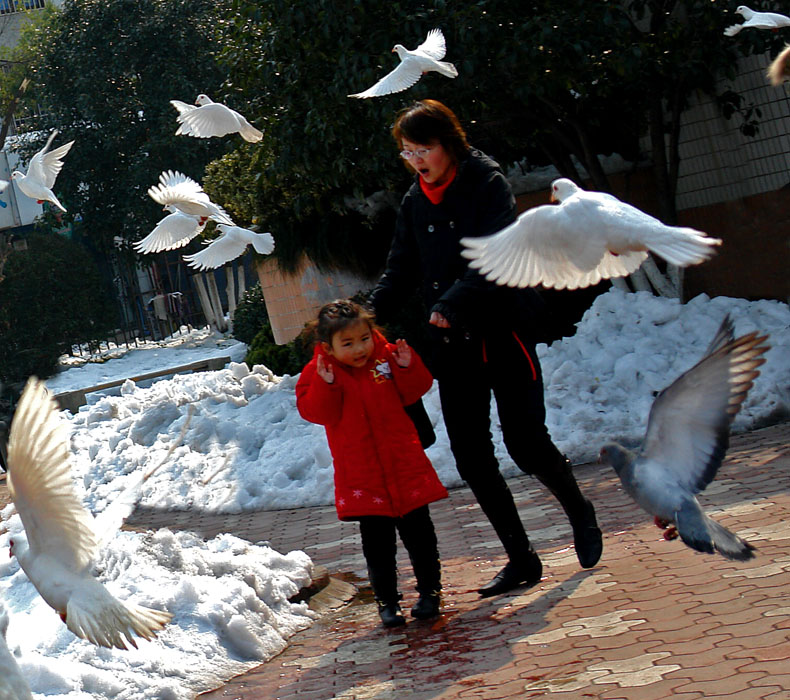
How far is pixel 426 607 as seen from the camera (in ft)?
15.3

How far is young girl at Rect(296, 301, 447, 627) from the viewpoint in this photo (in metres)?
4.63

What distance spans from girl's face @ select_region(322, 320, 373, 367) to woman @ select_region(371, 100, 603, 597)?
0.89ft

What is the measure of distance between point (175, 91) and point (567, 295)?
43.9ft

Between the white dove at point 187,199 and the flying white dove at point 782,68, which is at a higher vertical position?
the flying white dove at point 782,68

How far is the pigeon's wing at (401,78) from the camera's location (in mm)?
7902

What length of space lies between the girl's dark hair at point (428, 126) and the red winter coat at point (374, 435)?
89cm

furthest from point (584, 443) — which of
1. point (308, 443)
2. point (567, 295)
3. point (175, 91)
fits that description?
point (175, 91)

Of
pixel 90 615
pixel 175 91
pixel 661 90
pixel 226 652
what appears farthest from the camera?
pixel 175 91

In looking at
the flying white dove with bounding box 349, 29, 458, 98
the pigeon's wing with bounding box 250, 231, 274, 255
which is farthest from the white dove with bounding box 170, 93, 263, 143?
the flying white dove with bounding box 349, 29, 458, 98

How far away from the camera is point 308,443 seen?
9641mm

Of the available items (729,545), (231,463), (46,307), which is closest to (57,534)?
(729,545)

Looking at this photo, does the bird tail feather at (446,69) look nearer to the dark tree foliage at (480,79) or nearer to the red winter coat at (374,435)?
the dark tree foliage at (480,79)

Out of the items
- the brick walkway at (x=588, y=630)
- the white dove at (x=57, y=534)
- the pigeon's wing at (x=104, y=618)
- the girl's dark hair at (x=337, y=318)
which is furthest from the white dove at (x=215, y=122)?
the pigeon's wing at (x=104, y=618)

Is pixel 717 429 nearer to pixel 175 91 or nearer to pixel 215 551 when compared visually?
pixel 215 551
